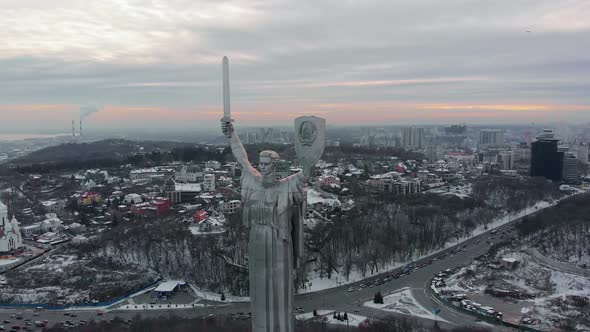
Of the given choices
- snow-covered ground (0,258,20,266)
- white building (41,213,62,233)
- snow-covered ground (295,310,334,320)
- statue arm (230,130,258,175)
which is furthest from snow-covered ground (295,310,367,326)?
white building (41,213,62,233)

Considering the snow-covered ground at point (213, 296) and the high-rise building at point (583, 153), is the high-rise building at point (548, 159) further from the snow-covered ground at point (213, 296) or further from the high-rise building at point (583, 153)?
the snow-covered ground at point (213, 296)

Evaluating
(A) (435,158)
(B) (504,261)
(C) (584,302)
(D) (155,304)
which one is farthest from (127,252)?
(A) (435,158)

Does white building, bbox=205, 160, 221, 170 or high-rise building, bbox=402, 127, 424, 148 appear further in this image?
high-rise building, bbox=402, 127, 424, 148

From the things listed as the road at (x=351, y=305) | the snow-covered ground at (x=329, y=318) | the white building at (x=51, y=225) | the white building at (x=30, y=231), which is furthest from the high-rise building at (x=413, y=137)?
the snow-covered ground at (x=329, y=318)

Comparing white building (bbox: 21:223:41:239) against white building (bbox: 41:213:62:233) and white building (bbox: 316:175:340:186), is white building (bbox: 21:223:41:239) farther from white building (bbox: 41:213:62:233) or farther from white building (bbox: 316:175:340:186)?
white building (bbox: 316:175:340:186)

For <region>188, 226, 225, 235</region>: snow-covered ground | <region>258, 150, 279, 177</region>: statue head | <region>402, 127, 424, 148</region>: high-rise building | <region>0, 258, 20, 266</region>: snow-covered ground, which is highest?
<region>258, 150, 279, 177</region>: statue head

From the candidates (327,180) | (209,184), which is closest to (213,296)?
(209,184)

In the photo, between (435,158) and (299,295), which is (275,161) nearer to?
(299,295)
